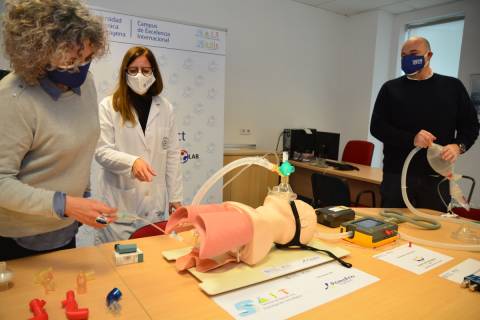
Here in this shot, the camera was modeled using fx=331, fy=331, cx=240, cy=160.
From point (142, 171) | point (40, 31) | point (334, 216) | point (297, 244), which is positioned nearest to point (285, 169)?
point (297, 244)

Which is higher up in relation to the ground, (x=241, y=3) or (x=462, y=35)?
(x=241, y=3)

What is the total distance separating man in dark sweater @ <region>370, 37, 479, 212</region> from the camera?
6.86 ft

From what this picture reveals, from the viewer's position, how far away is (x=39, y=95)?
3.37 feet

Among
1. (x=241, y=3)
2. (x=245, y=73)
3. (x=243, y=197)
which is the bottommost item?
(x=243, y=197)

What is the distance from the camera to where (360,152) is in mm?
4234

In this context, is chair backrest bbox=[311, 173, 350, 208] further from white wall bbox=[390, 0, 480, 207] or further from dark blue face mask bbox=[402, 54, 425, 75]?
white wall bbox=[390, 0, 480, 207]

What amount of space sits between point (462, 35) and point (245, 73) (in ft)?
9.12

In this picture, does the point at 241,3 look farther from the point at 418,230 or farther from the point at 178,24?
the point at 418,230

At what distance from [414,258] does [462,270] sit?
0.51 feet

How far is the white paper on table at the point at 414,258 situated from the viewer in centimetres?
121

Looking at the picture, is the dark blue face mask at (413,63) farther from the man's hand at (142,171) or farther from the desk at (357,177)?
the man's hand at (142,171)

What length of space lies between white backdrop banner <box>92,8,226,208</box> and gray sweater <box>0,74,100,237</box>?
1982 millimetres

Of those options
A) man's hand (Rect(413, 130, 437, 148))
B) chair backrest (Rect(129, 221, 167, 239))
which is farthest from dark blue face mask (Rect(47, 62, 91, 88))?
man's hand (Rect(413, 130, 437, 148))

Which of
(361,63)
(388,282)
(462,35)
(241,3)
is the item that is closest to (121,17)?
(241,3)
